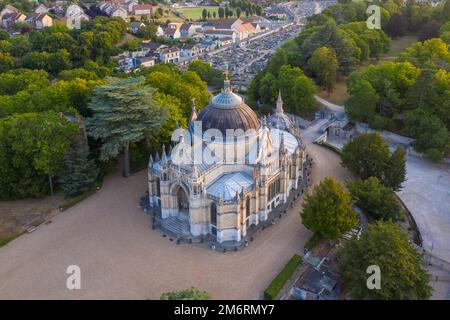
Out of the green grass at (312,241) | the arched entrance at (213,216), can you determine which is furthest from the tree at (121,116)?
the green grass at (312,241)

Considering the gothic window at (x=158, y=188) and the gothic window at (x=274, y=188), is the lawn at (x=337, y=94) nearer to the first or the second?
the gothic window at (x=274, y=188)

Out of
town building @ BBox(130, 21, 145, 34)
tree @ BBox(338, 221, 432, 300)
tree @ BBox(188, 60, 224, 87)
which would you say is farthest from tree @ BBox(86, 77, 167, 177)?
town building @ BBox(130, 21, 145, 34)

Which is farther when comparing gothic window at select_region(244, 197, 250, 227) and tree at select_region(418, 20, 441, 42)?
tree at select_region(418, 20, 441, 42)

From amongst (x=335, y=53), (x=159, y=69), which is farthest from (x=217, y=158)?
(x=335, y=53)

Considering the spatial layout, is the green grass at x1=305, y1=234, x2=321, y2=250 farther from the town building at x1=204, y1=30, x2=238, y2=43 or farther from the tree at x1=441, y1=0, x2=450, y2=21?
the town building at x1=204, y1=30, x2=238, y2=43

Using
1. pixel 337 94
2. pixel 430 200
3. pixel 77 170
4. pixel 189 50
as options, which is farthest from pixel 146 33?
pixel 430 200

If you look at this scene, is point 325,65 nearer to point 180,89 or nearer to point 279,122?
point 279,122

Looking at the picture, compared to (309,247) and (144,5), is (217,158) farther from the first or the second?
(144,5)
